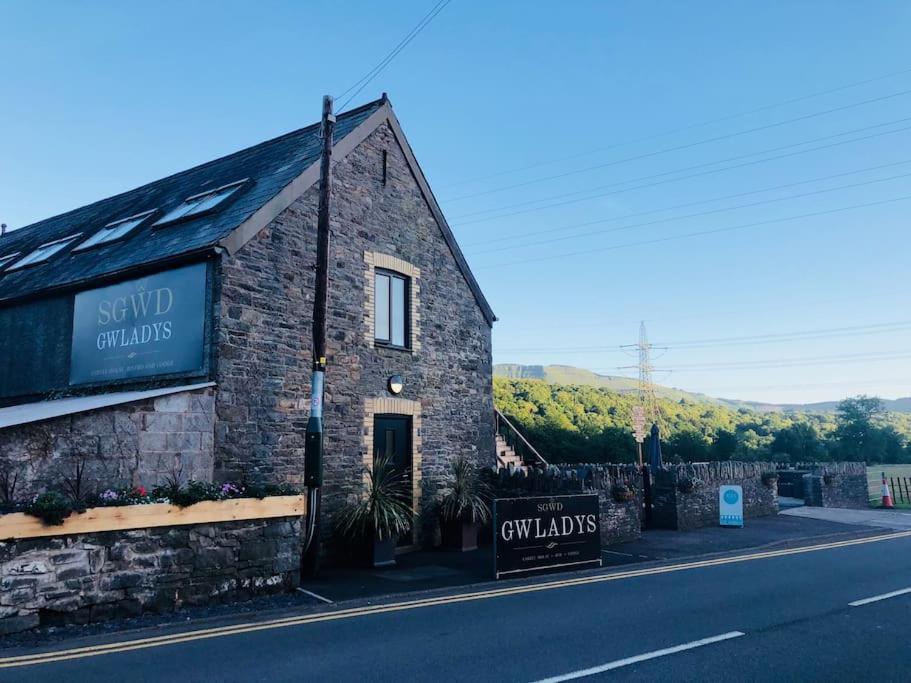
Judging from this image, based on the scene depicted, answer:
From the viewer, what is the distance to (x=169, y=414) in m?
10.4

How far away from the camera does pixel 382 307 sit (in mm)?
14805

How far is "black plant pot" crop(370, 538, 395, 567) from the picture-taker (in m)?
12.0

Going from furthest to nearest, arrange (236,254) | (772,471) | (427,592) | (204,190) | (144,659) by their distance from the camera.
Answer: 1. (772,471)
2. (204,190)
3. (236,254)
4. (427,592)
5. (144,659)

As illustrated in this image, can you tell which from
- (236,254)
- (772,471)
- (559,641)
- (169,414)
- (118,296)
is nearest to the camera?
(559,641)

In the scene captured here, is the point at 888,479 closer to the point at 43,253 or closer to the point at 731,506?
the point at 731,506

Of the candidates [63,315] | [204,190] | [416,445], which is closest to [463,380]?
[416,445]

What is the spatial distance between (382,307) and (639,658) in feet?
32.5

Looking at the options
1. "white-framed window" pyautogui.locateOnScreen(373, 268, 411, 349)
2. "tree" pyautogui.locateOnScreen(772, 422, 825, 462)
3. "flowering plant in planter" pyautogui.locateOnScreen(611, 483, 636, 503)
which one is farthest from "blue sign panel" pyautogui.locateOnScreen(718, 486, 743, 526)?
"tree" pyautogui.locateOnScreen(772, 422, 825, 462)

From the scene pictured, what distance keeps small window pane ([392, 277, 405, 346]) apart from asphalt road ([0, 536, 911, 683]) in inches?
257

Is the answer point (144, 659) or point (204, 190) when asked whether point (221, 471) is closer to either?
point (144, 659)

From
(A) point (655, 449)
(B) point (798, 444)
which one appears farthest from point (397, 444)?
(B) point (798, 444)

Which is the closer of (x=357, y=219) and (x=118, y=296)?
(x=118, y=296)

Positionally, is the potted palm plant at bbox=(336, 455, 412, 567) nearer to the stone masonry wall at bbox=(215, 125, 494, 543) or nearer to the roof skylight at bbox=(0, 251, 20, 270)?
the stone masonry wall at bbox=(215, 125, 494, 543)

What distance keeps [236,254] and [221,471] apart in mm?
3737
